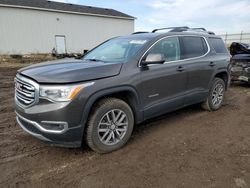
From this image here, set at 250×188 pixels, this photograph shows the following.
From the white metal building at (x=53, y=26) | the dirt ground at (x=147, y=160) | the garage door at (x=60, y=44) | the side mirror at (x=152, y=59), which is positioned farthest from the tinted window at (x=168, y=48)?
the garage door at (x=60, y=44)

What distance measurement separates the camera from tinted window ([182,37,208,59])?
4.66 meters

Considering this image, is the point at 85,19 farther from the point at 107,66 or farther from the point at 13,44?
the point at 107,66

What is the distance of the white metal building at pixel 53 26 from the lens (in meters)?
21.2

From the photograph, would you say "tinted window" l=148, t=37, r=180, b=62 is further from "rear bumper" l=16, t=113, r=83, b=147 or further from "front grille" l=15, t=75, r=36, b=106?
"front grille" l=15, t=75, r=36, b=106

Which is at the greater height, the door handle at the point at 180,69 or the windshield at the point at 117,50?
the windshield at the point at 117,50

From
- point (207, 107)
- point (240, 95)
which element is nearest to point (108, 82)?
point (207, 107)

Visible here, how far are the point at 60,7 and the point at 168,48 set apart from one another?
23.2 m

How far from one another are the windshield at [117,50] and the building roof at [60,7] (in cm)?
1987

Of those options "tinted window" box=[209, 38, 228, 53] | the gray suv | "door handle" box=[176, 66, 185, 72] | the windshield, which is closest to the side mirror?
the gray suv

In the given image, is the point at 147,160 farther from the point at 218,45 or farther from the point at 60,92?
the point at 218,45

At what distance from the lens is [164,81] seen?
4.10m

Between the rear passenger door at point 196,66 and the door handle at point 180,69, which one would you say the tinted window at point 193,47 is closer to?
the rear passenger door at point 196,66

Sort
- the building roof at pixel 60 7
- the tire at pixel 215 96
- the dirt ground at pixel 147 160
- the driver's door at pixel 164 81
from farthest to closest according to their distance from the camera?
the building roof at pixel 60 7 < the tire at pixel 215 96 < the driver's door at pixel 164 81 < the dirt ground at pixel 147 160

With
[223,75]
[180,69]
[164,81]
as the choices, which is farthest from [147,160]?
[223,75]
